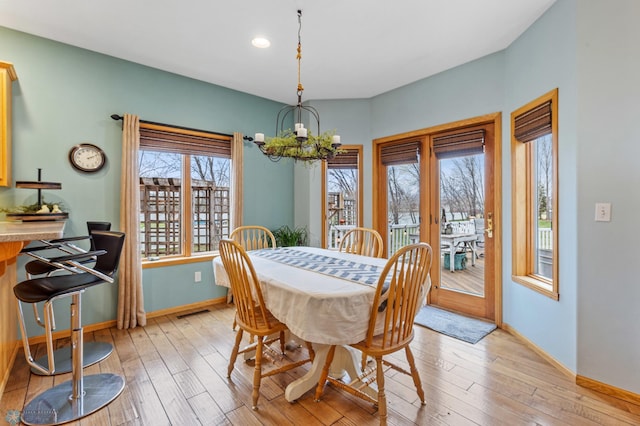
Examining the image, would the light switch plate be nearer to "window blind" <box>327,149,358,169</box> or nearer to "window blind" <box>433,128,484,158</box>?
"window blind" <box>433,128,484,158</box>

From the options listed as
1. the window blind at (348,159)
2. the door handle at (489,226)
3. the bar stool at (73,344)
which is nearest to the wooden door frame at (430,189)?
the door handle at (489,226)

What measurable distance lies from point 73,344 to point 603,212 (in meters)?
3.43

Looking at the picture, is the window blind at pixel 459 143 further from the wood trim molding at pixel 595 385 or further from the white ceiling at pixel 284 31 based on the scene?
the wood trim molding at pixel 595 385

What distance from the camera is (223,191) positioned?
151 inches

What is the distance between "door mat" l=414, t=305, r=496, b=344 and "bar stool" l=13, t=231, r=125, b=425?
268 cm

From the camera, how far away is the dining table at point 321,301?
1.51 metres

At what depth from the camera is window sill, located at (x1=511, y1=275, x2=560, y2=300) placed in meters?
2.30

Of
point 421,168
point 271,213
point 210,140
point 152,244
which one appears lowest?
point 152,244

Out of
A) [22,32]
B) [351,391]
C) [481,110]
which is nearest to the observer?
[351,391]

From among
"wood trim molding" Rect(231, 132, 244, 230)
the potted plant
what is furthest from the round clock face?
the potted plant

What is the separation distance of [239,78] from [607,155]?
11.3 feet

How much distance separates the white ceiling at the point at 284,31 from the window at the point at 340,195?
1121mm

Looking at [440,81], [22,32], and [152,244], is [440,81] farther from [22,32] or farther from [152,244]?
[22,32]

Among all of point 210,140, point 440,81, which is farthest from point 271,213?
point 440,81
